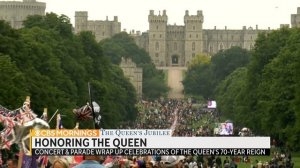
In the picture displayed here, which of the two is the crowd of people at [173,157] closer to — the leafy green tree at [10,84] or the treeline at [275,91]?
the treeline at [275,91]

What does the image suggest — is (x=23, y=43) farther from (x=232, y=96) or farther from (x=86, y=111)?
(x=232, y=96)

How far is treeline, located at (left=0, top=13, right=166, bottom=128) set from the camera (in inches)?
2035

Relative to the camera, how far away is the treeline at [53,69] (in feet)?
170

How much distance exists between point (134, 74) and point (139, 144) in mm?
172960

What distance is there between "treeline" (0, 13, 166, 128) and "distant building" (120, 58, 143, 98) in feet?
239

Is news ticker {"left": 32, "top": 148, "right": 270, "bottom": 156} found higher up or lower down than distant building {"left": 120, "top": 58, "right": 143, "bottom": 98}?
lower down

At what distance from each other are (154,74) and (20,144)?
184 meters

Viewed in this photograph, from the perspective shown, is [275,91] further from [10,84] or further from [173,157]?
[173,157]

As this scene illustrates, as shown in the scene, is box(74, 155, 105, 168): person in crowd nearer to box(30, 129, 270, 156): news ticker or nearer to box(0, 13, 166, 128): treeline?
box(30, 129, 270, 156): news ticker

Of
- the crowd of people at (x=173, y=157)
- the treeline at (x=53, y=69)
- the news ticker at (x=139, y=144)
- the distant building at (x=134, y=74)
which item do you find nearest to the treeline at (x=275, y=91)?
the crowd of people at (x=173, y=157)

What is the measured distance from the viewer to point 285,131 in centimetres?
5959

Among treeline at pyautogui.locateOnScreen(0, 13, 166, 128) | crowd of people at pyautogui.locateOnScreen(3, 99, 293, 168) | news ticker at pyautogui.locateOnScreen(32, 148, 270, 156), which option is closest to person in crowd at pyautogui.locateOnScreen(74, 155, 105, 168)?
crowd of people at pyautogui.locateOnScreen(3, 99, 293, 168)

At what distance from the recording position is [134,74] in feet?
612

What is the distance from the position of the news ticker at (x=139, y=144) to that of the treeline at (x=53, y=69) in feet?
105
